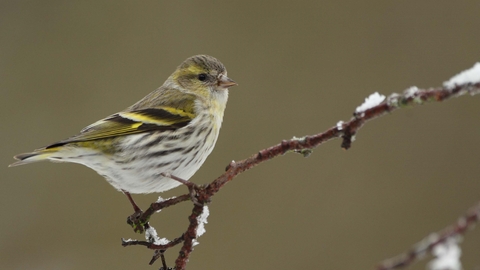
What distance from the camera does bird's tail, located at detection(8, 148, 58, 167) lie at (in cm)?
131

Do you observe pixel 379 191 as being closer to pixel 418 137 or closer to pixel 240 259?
pixel 418 137

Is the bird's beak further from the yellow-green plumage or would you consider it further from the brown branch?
the brown branch

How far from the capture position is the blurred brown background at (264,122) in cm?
254

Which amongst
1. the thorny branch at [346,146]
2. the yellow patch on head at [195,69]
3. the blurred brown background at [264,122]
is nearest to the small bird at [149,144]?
the yellow patch on head at [195,69]

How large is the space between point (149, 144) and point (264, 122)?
131 centimetres

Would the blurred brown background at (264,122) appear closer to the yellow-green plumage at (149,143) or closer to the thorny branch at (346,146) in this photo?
the yellow-green plumage at (149,143)

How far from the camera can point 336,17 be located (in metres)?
2.93

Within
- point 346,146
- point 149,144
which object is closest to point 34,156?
point 149,144

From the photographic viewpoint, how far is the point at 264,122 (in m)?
2.72

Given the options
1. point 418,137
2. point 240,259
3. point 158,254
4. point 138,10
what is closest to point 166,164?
point 158,254

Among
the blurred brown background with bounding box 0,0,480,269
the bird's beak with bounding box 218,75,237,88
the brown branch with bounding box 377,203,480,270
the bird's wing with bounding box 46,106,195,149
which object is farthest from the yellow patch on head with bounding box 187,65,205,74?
the brown branch with bounding box 377,203,480,270

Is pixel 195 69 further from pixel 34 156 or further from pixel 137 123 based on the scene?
pixel 34 156

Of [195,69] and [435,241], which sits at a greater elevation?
[195,69]

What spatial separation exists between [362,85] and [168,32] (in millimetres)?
1199
